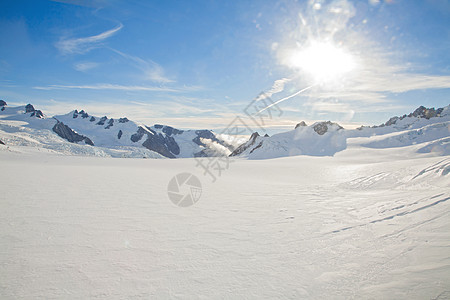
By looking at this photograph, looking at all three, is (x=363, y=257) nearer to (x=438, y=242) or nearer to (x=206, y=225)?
(x=438, y=242)

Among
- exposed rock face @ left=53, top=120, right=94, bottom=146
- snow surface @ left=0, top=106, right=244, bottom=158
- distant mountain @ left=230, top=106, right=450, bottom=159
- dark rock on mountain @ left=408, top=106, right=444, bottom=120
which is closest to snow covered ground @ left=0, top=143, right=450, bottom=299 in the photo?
distant mountain @ left=230, top=106, right=450, bottom=159

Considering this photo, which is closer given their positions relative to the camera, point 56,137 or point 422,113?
point 422,113

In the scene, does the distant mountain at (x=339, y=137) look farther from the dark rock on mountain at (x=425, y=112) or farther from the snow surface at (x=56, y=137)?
the snow surface at (x=56, y=137)

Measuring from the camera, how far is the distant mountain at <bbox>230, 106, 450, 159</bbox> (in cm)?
4859

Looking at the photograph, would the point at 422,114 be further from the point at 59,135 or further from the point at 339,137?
the point at 59,135

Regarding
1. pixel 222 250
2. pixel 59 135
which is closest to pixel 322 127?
pixel 222 250

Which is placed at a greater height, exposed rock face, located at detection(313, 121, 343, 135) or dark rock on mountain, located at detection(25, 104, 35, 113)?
dark rock on mountain, located at detection(25, 104, 35, 113)

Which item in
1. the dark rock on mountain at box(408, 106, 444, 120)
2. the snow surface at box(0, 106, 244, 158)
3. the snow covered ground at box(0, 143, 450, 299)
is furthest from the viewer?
the snow surface at box(0, 106, 244, 158)

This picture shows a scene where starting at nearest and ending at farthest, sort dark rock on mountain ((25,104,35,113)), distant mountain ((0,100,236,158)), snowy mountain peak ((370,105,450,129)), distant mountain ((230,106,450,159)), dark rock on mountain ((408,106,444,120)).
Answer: distant mountain ((230,106,450,159)), snowy mountain peak ((370,105,450,129)), dark rock on mountain ((408,106,444,120)), distant mountain ((0,100,236,158)), dark rock on mountain ((25,104,35,113))

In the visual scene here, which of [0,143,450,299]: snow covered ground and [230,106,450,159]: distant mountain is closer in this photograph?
[0,143,450,299]: snow covered ground

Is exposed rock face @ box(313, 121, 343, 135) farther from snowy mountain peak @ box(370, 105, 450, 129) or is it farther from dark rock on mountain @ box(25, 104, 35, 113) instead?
dark rock on mountain @ box(25, 104, 35, 113)

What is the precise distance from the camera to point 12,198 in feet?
23.6

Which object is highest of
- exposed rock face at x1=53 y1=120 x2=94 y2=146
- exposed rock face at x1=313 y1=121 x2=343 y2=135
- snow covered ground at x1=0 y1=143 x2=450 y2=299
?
exposed rock face at x1=313 y1=121 x2=343 y2=135

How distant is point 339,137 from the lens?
58.8 m
